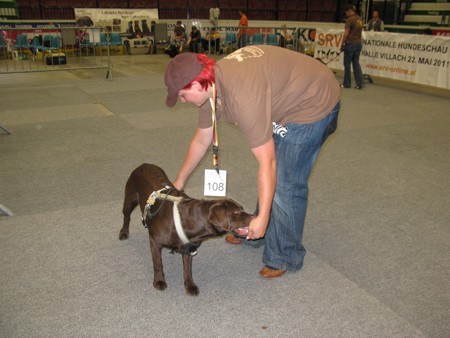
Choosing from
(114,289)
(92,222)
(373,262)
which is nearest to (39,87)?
(92,222)

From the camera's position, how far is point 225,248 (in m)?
2.90

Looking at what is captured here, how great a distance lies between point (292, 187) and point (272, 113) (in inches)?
18.5

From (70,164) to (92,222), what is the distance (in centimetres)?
140

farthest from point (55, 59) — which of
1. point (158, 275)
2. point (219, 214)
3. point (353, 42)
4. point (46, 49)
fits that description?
point (219, 214)

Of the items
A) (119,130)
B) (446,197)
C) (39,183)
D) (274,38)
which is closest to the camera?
(446,197)

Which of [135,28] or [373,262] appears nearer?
[373,262]

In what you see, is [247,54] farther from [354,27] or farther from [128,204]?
[354,27]

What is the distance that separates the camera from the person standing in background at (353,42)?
848cm

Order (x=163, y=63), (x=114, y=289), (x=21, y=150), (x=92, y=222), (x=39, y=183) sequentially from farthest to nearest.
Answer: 1. (x=163, y=63)
2. (x=21, y=150)
3. (x=39, y=183)
4. (x=92, y=222)
5. (x=114, y=289)

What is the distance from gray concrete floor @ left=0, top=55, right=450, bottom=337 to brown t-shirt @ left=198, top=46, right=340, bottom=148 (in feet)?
3.28

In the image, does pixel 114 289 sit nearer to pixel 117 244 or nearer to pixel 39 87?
pixel 117 244

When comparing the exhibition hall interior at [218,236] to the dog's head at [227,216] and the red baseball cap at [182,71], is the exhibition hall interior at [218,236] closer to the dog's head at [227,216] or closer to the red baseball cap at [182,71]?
the red baseball cap at [182,71]

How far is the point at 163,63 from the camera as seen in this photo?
1322 centimetres

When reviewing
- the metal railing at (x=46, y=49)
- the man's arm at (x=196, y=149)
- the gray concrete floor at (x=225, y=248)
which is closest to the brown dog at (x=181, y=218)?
the man's arm at (x=196, y=149)
